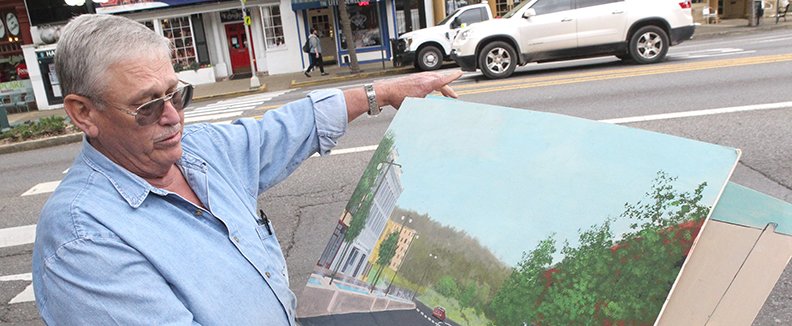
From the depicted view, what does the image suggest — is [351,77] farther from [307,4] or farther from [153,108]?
[153,108]

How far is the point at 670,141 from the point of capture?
46.8 inches

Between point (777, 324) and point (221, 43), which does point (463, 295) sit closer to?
point (777, 324)

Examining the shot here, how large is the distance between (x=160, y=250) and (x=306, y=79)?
62.6 ft

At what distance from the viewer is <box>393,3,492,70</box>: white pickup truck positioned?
16.5 metres

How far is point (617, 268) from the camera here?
3.85 ft

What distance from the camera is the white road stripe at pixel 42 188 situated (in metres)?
7.51

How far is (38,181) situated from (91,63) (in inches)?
319

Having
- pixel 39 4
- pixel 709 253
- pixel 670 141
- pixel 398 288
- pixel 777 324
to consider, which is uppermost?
pixel 39 4

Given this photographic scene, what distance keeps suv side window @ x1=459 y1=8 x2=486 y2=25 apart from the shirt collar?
1559cm

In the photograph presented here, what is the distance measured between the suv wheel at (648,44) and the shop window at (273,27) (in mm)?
14752

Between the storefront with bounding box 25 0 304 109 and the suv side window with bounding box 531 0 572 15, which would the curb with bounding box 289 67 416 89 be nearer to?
the storefront with bounding box 25 0 304 109

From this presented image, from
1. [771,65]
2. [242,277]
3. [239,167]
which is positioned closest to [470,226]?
[242,277]

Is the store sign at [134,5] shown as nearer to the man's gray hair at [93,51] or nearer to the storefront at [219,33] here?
the storefront at [219,33]

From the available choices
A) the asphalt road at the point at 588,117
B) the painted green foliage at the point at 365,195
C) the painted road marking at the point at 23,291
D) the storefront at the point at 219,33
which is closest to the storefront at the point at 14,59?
the storefront at the point at 219,33
